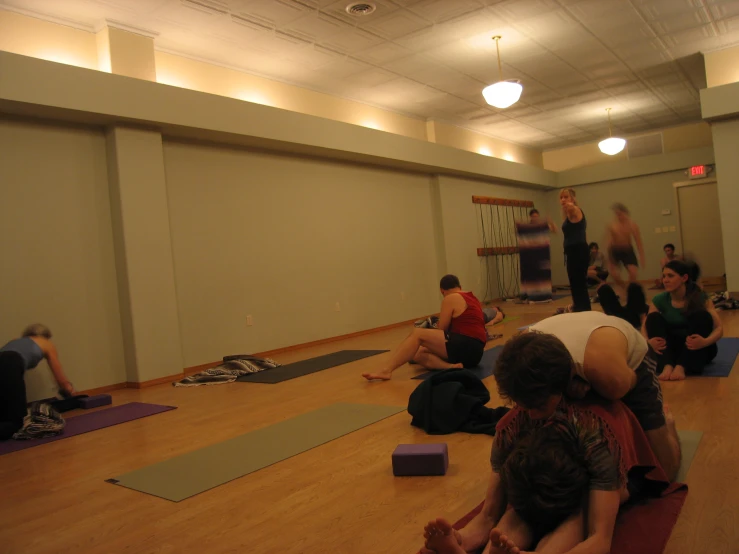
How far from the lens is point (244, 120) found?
6.10 meters

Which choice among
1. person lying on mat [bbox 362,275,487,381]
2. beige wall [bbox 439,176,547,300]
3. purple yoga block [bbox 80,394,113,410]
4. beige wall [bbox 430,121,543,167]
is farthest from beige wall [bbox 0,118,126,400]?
beige wall [bbox 430,121,543,167]

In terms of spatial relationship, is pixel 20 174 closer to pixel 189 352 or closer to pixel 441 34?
pixel 189 352

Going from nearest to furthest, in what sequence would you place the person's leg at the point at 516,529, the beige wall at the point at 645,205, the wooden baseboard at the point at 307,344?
the person's leg at the point at 516,529 < the wooden baseboard at the point at 307,344 < the beige wall at the point at 645,205

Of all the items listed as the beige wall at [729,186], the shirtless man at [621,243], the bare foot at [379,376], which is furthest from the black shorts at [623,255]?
the beige wall at [729,186]

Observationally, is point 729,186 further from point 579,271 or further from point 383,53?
point 383,53

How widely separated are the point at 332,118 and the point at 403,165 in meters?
1.49

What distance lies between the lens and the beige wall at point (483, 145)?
9.94 metres

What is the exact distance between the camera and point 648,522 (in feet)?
5.89

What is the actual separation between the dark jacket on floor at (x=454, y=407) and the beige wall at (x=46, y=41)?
424 centimetres

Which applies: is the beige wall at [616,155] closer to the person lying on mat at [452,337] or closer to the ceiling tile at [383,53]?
the ceiling tile at [383,53]

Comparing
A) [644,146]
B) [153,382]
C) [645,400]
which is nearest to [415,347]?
[153,382]

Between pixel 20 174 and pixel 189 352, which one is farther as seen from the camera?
pixel 189 352

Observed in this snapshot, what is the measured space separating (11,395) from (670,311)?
13.8 feet

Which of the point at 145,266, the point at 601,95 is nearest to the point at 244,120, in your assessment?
the point at 145,266
